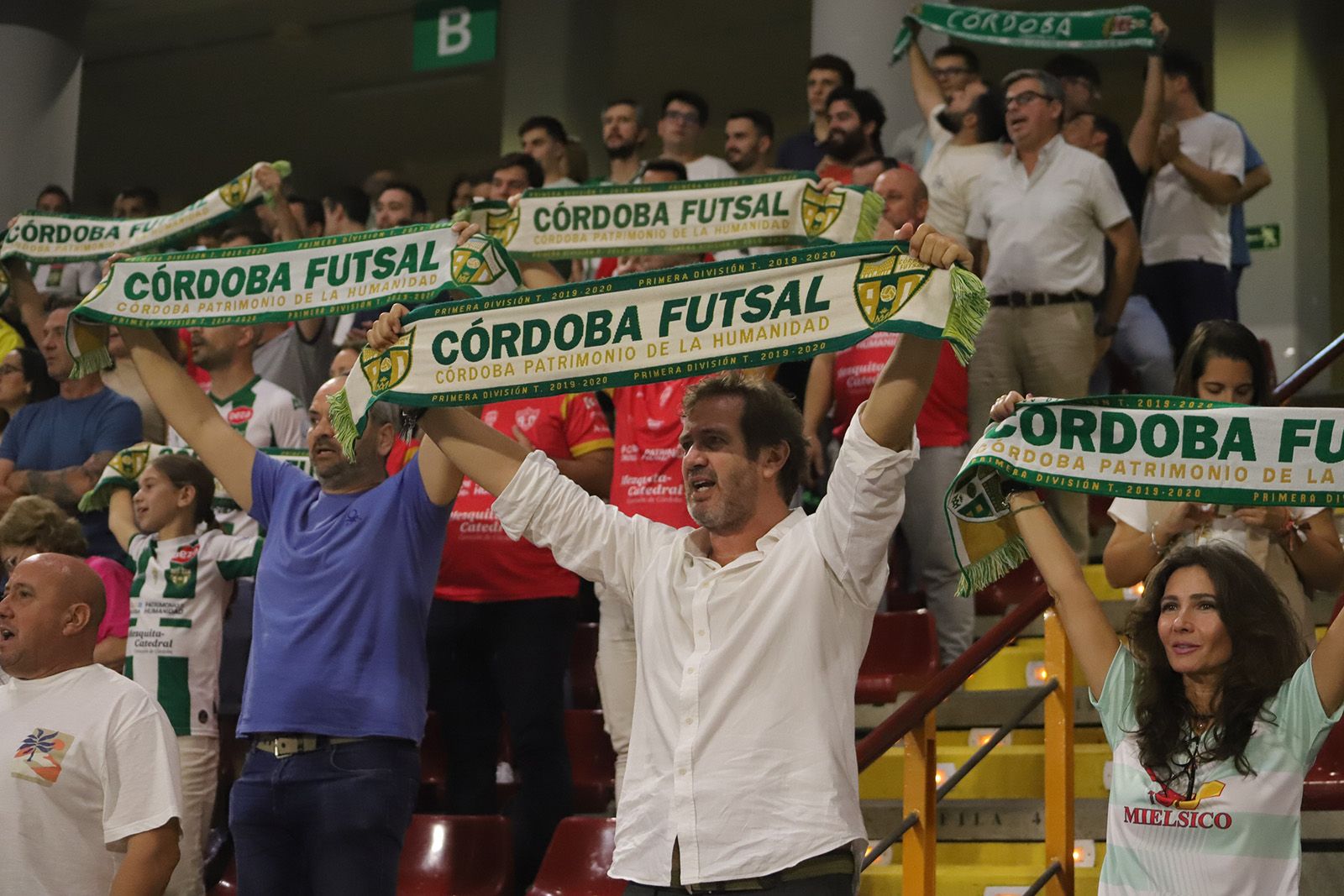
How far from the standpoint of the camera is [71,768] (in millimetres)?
3816

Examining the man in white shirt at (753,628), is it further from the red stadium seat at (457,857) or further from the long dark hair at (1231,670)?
the red stadium seat at (457,857)

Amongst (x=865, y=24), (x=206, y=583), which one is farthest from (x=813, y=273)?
(x=865, y=24)

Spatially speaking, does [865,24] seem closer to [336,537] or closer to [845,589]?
[336,537]

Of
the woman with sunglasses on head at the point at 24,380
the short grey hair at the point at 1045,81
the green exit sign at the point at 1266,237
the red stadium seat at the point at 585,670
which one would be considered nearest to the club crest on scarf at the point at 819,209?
the short grey hair at the point at 1045,81

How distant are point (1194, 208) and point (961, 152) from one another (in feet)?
3.79

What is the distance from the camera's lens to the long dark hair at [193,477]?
219 inches

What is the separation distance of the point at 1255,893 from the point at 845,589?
37.4 inches

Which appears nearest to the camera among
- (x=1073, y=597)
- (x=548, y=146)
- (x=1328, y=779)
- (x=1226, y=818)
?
(x=1226, y=818)

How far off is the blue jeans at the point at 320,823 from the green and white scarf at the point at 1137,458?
1.49 metres

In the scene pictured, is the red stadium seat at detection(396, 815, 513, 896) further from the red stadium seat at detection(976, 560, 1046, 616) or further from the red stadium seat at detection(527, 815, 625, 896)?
the red stadium seat at detection(976, 560, 1046, 616)

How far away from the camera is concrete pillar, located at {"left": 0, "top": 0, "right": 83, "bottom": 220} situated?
36.5 feet

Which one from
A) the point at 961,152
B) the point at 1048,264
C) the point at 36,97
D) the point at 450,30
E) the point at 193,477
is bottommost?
the point at 193,477

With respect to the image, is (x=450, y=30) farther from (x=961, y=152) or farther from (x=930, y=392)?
(x=930, y=392)

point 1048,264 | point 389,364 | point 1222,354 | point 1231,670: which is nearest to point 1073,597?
point 1231,670
